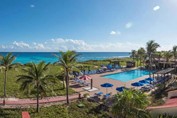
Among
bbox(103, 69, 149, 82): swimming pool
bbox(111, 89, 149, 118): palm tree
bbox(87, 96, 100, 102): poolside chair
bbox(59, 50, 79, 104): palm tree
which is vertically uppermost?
bbox(59, 50, 79, 104): palm tree

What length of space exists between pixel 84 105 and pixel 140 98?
12331 millimetres

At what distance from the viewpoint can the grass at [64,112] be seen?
23.1m

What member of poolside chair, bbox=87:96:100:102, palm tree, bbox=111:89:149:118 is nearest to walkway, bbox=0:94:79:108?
poolside chair, bbox=87:96:100:102

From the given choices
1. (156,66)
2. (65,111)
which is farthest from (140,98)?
(156,66)

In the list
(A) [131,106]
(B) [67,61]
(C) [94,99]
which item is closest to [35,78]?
(B) [67,61]

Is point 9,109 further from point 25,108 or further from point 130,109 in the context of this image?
point 130,109

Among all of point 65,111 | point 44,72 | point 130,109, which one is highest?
point 44,72

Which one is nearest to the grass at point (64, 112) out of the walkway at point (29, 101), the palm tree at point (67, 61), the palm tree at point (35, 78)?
the palm tree at point (35, 78)

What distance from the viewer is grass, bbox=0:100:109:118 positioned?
23.1 metres

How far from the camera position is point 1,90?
31.6m

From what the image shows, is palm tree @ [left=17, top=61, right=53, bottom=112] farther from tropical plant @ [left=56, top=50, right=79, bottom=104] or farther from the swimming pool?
the swimming pool

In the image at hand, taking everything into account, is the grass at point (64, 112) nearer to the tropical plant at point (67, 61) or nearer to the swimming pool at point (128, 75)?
the tropical plant at point (67, 61)

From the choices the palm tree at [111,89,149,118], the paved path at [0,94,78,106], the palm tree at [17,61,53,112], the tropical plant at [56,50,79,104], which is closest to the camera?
the palm tree at [111,89,149,118]

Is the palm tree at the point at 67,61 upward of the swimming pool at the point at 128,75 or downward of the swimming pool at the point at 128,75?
upward
